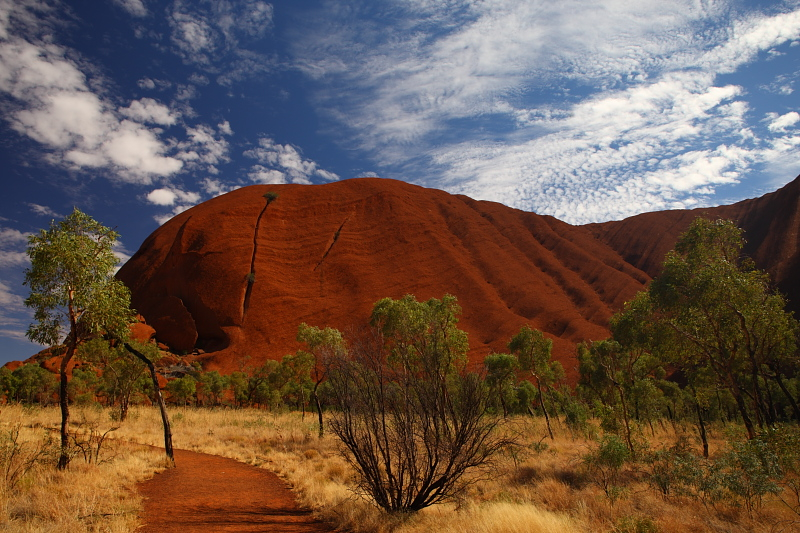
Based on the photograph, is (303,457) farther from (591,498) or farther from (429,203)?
(429,203)

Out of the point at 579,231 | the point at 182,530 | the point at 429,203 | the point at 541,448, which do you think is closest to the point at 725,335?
the point at 541,448

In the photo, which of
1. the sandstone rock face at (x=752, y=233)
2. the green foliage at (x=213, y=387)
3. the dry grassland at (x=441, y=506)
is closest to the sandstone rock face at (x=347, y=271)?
the sandstone rock face at (x=752, y=233)

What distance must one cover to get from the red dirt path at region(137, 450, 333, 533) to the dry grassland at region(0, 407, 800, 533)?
1.37ft

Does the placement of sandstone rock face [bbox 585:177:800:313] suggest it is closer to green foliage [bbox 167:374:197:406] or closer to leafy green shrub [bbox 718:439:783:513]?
leafy green shrub [bbox 718:439:783:513]

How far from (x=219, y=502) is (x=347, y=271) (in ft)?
214

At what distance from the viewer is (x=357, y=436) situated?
836 centimetres

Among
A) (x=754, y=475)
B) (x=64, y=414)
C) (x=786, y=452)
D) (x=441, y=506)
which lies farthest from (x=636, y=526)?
(x=64, y=414)

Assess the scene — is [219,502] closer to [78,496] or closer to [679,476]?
[78,496]

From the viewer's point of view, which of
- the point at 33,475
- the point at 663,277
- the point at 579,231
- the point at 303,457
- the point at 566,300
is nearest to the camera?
the point at 33,475

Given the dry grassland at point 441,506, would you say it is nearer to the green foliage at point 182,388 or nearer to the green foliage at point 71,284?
the green foliage at point 71,284

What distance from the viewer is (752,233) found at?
8269 cm

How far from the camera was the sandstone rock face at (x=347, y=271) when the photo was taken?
208ft

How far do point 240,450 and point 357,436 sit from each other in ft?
36.9

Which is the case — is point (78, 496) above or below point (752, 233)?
below
